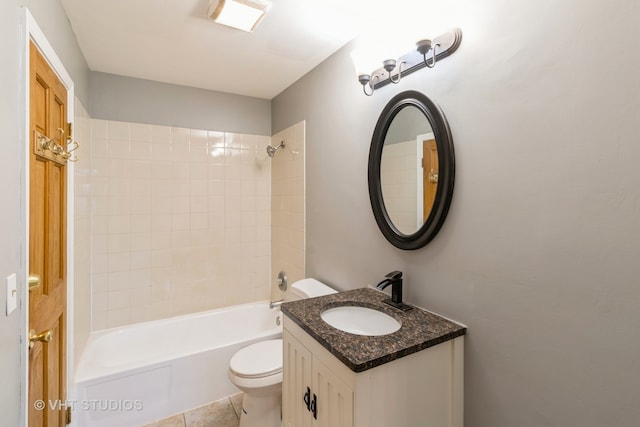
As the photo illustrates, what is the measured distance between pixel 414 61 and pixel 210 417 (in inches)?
97.5

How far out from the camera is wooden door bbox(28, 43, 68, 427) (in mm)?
1141

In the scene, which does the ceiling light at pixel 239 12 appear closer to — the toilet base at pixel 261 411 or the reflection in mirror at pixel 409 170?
the reflection in mirror at pixel 409 170

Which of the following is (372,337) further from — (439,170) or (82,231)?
(82,231)

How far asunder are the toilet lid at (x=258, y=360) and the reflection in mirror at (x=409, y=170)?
3.73 ft

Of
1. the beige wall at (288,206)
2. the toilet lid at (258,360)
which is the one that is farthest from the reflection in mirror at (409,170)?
the toilet lid at (258,360)

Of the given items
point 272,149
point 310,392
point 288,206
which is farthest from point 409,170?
point 272,149

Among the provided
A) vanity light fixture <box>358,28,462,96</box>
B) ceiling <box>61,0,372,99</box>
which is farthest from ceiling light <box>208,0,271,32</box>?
vanity light fixture <box>358,28,462,96</box>

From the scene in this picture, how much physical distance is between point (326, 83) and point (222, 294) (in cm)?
212

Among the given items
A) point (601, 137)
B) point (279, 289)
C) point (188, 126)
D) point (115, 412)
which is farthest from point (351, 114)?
point (115, 412)

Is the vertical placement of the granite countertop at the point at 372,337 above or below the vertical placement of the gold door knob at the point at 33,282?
below

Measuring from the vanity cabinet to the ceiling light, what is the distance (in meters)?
1.56

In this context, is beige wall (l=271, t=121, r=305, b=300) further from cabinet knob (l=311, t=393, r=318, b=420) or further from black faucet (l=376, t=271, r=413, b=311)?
cabinet knob (l=311, t=393, r=318, b=420)

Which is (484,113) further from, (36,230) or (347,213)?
(36,230)

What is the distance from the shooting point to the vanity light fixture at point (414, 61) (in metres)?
1.20
